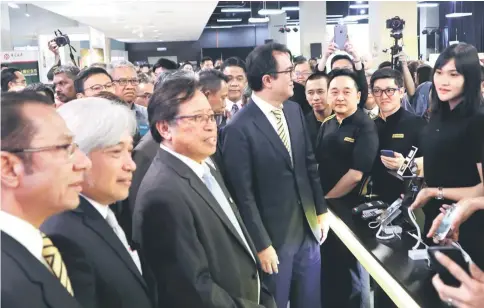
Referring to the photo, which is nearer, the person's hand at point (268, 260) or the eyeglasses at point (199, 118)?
the eyeglasses at point (199, 118)

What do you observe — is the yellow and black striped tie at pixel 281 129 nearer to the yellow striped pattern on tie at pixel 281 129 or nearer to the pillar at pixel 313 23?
the yellow striped pattern on tie at pixel 281 129

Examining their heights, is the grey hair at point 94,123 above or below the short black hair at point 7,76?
below

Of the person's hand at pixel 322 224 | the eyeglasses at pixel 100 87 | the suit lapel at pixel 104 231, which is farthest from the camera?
the eyeglasses at pixel 100 87

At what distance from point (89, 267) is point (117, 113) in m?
0.44

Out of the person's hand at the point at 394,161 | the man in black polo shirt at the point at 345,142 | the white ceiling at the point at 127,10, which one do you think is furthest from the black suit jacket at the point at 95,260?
the white ceiling at the point at 127,10

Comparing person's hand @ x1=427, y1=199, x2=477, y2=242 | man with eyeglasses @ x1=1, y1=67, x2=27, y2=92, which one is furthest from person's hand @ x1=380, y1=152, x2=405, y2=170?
man with eyeglasses @ x1=1, y1=67, x2=27, y2=92

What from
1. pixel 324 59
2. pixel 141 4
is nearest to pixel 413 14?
pixel 141 4

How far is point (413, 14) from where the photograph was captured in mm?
9914

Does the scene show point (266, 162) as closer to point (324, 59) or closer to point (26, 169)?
point (26, 169)

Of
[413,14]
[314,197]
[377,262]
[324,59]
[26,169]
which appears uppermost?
[413,14]

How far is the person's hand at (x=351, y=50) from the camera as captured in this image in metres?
3.86

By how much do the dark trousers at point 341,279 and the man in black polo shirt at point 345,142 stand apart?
1.29 feet

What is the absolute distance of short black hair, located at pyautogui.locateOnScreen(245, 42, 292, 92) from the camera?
8.39ft

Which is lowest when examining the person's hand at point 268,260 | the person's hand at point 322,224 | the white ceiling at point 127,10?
the person's hand at point 268,260
